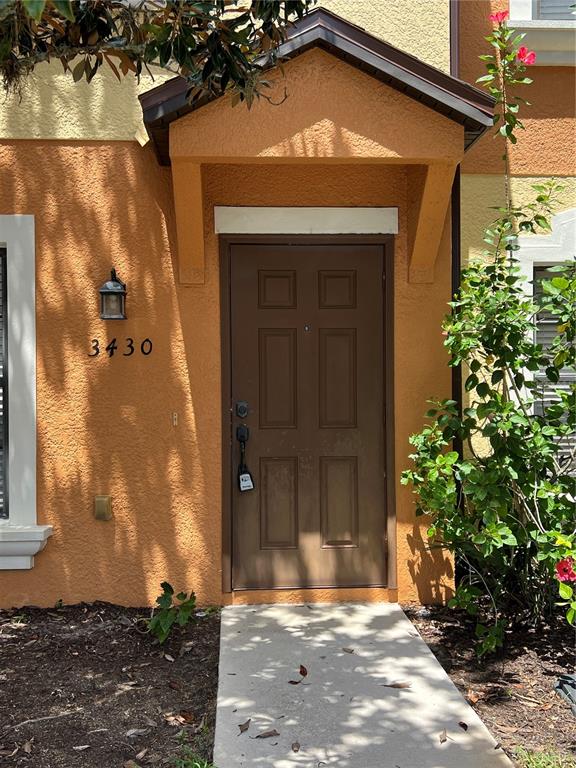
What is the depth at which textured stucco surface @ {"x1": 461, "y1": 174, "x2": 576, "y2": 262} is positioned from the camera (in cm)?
514

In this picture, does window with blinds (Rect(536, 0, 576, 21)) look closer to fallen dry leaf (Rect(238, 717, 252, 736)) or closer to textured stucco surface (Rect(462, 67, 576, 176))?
textured stucco surface (Rect(462, 67, 576, 176))

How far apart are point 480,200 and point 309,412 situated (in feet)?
6.16

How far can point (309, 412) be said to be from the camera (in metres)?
5.09

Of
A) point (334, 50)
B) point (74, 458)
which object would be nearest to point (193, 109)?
point (334, 50)

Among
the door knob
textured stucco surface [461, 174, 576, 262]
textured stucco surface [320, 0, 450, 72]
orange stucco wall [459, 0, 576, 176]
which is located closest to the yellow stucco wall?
textured stucco surface [320, 0, 450, 72]

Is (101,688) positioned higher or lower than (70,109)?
lower

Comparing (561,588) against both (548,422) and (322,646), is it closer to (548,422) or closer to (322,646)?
(548,422)

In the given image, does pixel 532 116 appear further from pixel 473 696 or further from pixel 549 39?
pixel 473 696

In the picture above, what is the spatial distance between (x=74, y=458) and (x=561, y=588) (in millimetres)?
3052

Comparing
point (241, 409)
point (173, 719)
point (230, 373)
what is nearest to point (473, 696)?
point (173, 719)

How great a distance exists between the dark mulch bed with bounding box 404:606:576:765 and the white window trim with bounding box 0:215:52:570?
8.54 ft

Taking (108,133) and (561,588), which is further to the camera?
(108,133)

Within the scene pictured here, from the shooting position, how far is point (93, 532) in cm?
492

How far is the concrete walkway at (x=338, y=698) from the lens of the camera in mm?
3182
